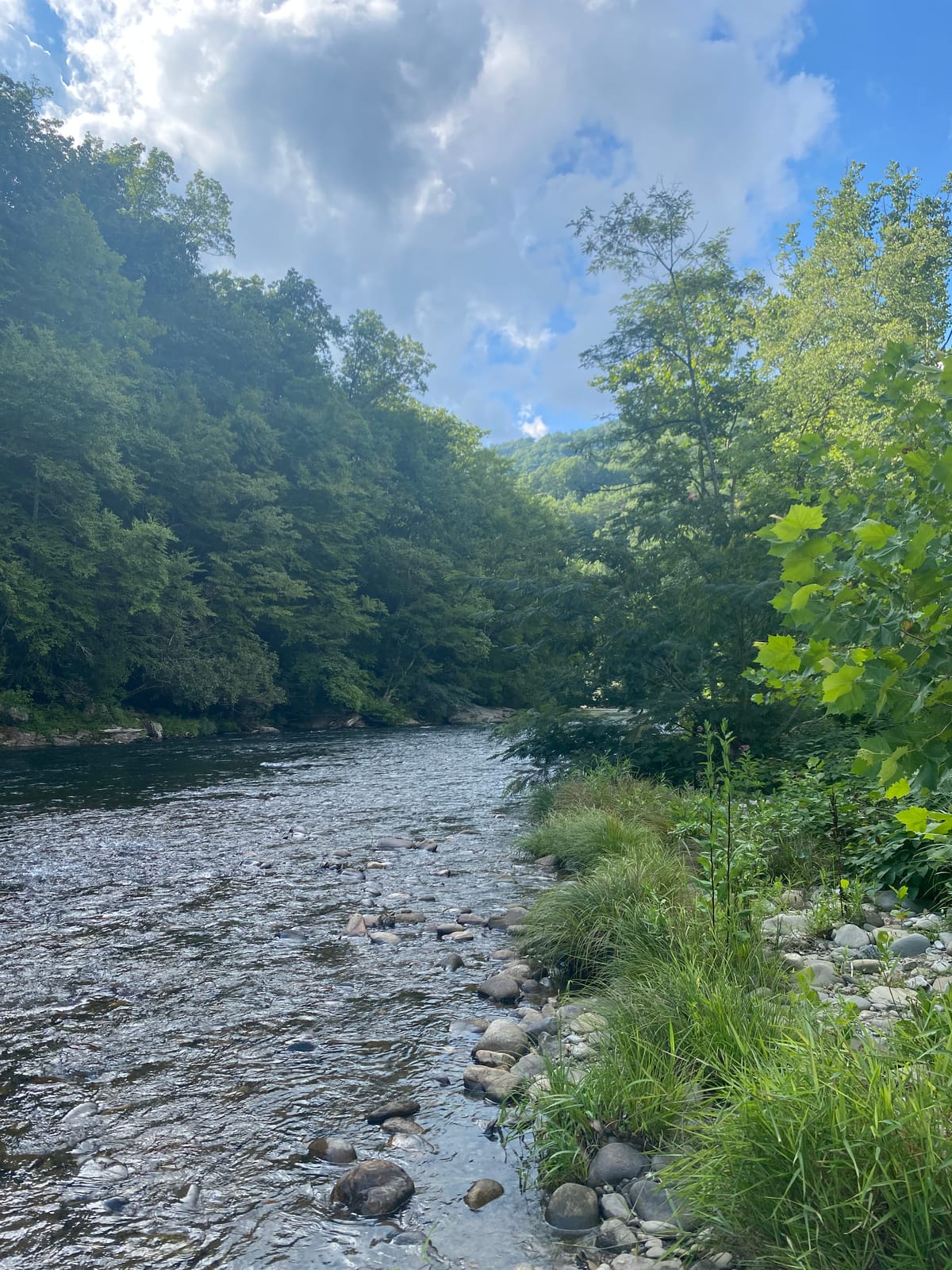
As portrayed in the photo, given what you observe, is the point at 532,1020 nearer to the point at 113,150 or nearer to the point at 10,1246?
the point at 10,1246

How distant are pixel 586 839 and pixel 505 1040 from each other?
3.95 metres

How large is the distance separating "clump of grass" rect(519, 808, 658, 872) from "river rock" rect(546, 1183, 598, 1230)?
3.78m

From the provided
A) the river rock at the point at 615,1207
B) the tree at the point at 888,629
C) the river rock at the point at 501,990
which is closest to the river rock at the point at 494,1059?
the river rock at the point at 501,990

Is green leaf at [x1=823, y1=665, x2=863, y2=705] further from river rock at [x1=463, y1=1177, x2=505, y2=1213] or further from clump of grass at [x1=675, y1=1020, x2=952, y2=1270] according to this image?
river rock at [x1=463, y1=1177, x2=505, y2=1213]

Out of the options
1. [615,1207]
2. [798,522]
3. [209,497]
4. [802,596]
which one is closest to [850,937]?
[615,1207]

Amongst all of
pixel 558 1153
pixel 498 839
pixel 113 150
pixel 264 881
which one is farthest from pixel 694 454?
pixel 113 150

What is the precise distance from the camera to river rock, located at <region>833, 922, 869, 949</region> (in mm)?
4688

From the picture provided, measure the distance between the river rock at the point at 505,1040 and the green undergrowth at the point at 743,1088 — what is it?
57 cm

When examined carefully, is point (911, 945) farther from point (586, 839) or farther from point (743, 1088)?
point (586, 839)

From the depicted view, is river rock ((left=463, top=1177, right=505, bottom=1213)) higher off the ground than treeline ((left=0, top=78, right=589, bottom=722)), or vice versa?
treeline ((left=0, top=78, right=589, bottom=722))

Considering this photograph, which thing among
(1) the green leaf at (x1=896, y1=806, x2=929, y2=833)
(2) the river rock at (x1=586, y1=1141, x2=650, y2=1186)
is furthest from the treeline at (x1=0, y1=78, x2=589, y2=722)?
(1) the green leaf at (x1=896, y1=806, x2=929, y2=833)

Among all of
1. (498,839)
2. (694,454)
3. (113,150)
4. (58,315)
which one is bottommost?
(498,839)

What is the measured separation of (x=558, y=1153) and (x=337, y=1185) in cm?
89

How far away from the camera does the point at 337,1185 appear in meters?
3.22
